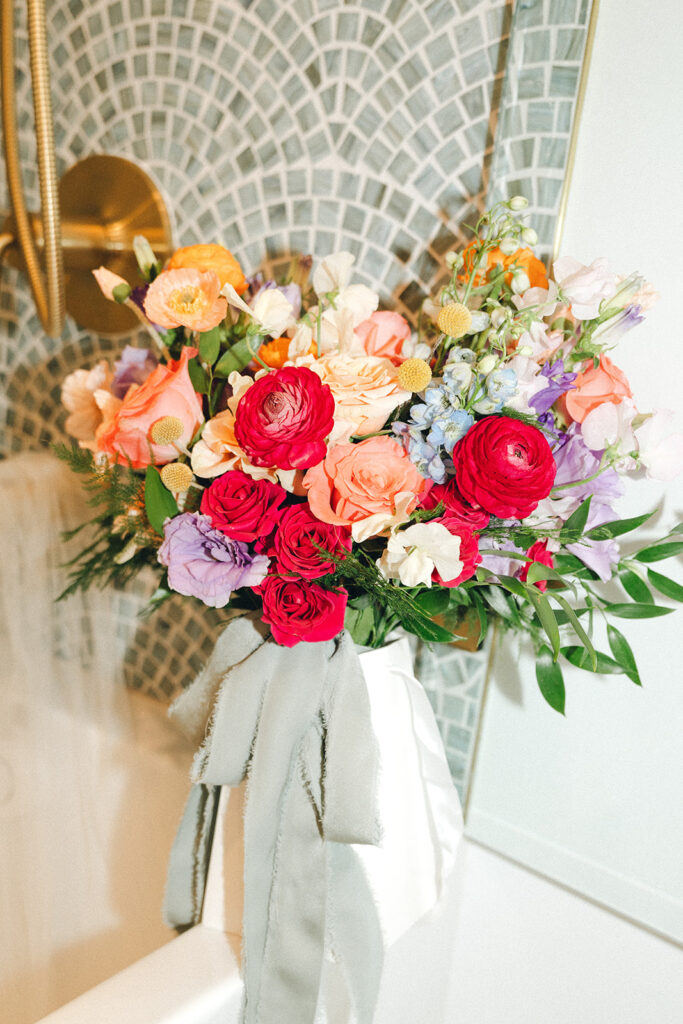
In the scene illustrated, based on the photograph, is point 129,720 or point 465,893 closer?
point 465,893

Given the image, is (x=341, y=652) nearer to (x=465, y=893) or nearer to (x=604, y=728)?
(x=604, y=728)

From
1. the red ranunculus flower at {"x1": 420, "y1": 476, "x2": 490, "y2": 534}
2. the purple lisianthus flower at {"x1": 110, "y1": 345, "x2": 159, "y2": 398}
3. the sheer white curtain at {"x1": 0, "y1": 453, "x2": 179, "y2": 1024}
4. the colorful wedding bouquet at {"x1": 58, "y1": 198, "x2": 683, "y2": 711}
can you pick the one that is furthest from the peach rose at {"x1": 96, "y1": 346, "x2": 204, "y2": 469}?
the sheer white curtain at {"x1": 0, "y1": 453, "x2": 179, "y2": 1024}

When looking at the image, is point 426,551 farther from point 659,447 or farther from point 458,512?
point 659,447

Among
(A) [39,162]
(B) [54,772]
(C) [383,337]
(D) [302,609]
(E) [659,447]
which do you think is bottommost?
(B) [54,772]

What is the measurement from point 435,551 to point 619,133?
41 cm

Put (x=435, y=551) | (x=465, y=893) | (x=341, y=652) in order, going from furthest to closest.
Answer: (x=465, y=893) → (x=341, y=652) → (x=435, y=551)

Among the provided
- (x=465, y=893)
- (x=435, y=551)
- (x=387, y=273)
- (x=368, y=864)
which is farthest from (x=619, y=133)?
(x=465, y=893)

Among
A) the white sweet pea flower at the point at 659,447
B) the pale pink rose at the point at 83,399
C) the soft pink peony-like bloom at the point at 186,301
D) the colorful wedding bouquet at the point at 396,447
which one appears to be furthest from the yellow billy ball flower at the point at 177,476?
the white sweet pea flower at the point at 659,447

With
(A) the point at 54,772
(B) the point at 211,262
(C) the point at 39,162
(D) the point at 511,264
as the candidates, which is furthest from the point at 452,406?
(A) the point at 54,772

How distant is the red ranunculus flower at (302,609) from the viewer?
53 centimetres

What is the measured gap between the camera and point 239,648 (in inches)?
23.9

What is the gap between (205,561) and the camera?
535 mm

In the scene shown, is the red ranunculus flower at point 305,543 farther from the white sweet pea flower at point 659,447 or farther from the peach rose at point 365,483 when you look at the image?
the white sweet pea flower at point 659,447

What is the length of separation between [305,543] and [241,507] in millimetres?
52
